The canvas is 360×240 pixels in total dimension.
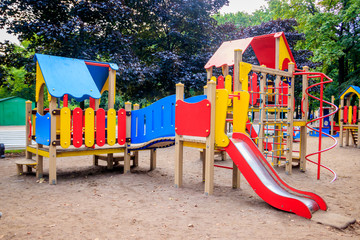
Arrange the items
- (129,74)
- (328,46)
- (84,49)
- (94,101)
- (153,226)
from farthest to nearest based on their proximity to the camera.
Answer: (328,46)
(129,74)
(84,49)
(94,101)
(153,226)

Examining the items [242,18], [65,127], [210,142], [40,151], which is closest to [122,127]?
[65,127]

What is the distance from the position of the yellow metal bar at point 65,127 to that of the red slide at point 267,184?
→ 3.45m

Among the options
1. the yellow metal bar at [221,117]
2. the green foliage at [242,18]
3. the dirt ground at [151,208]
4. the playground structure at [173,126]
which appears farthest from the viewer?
the green foliage at [242,18]

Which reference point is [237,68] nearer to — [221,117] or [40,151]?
[221,117]

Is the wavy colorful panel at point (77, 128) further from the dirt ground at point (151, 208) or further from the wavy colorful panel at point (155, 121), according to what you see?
Answer: the wavy colorful panel at point (155, 121)

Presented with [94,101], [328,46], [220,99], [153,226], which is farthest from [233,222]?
[328,46]

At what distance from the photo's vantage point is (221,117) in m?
5.36

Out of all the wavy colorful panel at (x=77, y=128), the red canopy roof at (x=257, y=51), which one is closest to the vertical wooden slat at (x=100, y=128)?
the wavy colorful panel at (x=77, y=128)

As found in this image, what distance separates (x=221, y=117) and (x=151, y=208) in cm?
197

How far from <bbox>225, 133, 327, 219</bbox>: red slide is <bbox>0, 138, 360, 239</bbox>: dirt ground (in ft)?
0.50

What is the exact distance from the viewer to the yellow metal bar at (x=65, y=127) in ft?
20.8

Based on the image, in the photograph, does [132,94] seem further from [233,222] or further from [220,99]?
[233,222]

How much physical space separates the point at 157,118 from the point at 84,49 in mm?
5014

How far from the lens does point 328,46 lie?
854 inches
